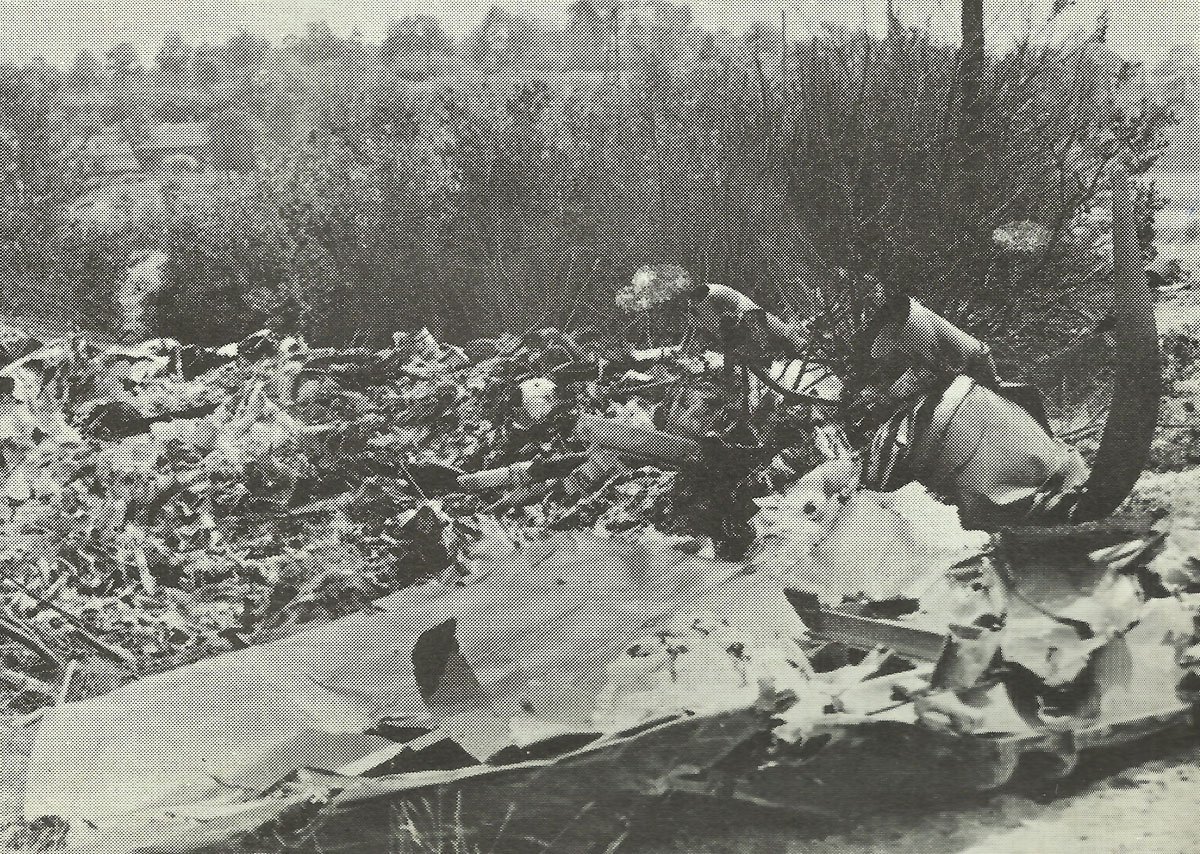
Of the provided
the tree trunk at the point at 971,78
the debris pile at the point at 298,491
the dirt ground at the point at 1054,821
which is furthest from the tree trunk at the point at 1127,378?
the debris pile at the point at 298,491

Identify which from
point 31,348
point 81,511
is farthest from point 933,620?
point 31,348

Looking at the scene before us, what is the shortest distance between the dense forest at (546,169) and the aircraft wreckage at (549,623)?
92mm

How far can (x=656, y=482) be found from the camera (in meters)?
1.49

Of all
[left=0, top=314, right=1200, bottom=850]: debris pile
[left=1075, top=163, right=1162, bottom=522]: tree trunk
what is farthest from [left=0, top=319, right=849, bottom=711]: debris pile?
[left=1075, top=163, right=1162, bottom=522]: tree trunk

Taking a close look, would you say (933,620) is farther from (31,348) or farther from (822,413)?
(31,348)

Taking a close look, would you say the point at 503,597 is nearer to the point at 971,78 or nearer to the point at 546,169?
the point at 546,169

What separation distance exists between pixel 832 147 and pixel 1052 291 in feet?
1.28

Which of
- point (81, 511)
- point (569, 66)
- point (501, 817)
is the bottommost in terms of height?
point (501, 817)

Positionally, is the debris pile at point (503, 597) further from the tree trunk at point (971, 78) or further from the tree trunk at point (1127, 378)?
the tree trunk at point (971, 78)

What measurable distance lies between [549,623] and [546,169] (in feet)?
2.34

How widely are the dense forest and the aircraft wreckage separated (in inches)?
3.6

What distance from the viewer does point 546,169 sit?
1531 millimetres

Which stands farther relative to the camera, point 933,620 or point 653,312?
point 653,312

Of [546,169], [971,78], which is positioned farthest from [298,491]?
[971,78]
